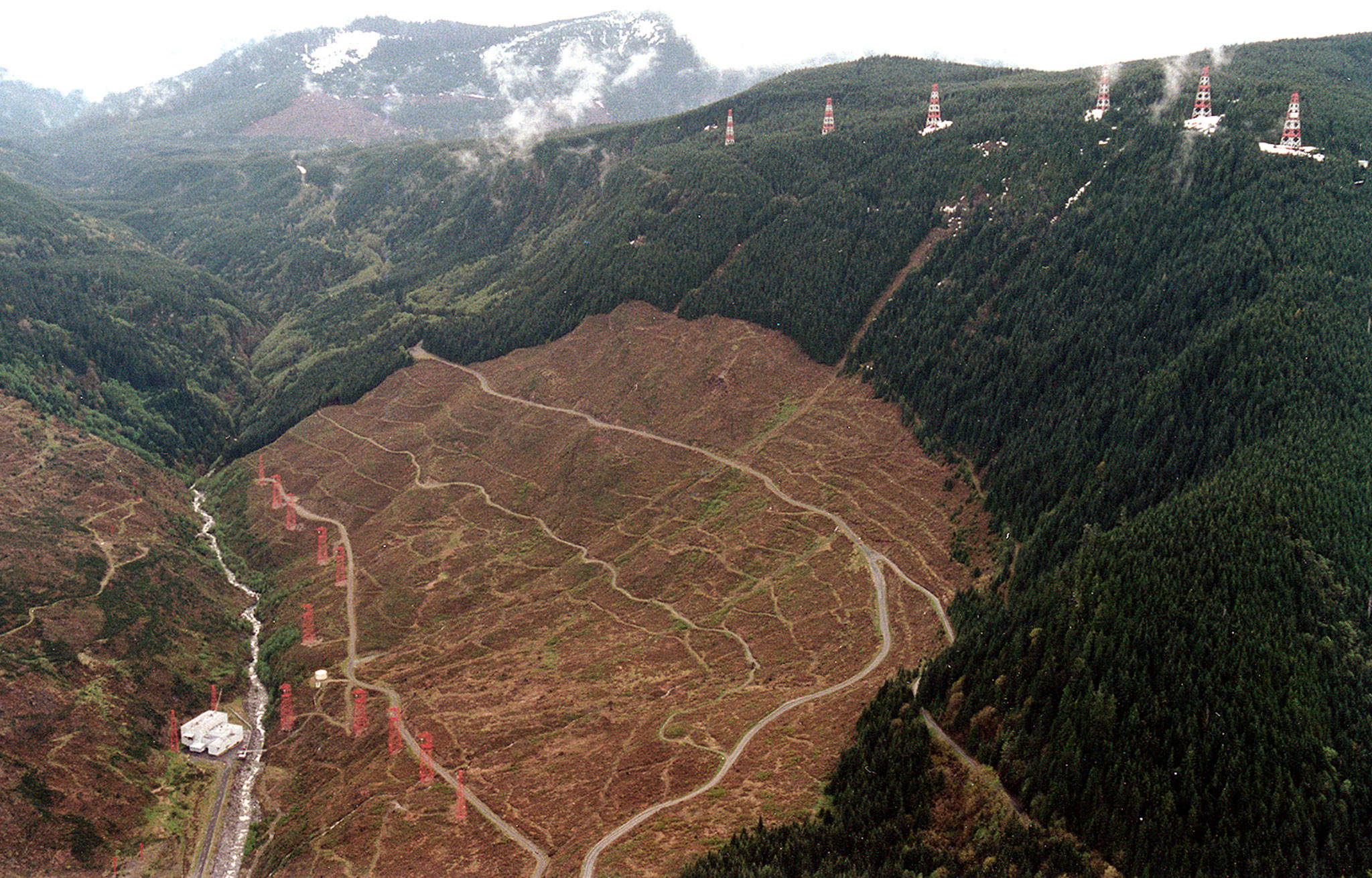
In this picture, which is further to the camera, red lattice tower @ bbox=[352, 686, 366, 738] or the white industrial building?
the white industrial building

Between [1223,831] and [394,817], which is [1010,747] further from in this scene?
[394,817]

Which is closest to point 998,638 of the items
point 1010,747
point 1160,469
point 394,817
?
point 1010,747

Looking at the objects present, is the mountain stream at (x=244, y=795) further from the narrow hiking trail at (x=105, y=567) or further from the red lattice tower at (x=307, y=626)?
the narrow hiking trail at (x=105, y=567)

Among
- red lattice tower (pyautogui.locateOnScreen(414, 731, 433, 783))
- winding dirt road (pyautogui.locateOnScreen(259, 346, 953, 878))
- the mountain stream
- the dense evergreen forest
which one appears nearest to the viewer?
the dense evergreen forest

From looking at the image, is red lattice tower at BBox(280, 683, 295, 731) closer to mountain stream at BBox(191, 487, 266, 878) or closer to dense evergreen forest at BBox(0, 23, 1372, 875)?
mountain stream at BBox(191, 487, 266, 878)

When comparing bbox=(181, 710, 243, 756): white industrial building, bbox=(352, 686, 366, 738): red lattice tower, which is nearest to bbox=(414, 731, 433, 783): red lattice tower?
bbox=(352, 686, 366, 738): red lattice tower

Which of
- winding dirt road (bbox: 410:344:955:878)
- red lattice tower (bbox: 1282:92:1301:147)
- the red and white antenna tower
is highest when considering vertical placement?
red lattice tower (bbox: 1282:92:1301:147)

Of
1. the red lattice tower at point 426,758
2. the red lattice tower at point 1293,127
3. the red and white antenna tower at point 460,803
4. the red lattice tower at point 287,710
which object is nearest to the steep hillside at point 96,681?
the red lattice tower at point 287,710

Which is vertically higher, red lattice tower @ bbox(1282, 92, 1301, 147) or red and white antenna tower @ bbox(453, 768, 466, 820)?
red lattice tower @ bbox(1282, 92, 1301, 147)

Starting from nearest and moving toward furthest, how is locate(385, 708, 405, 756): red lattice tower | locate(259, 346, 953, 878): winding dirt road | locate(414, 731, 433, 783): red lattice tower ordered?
locate(259, 346, 953, 878): winding dirt road, locate(414, 731, 433, 783): red lattice tower, locate(385, 708, 405, 756): red lattice tower
